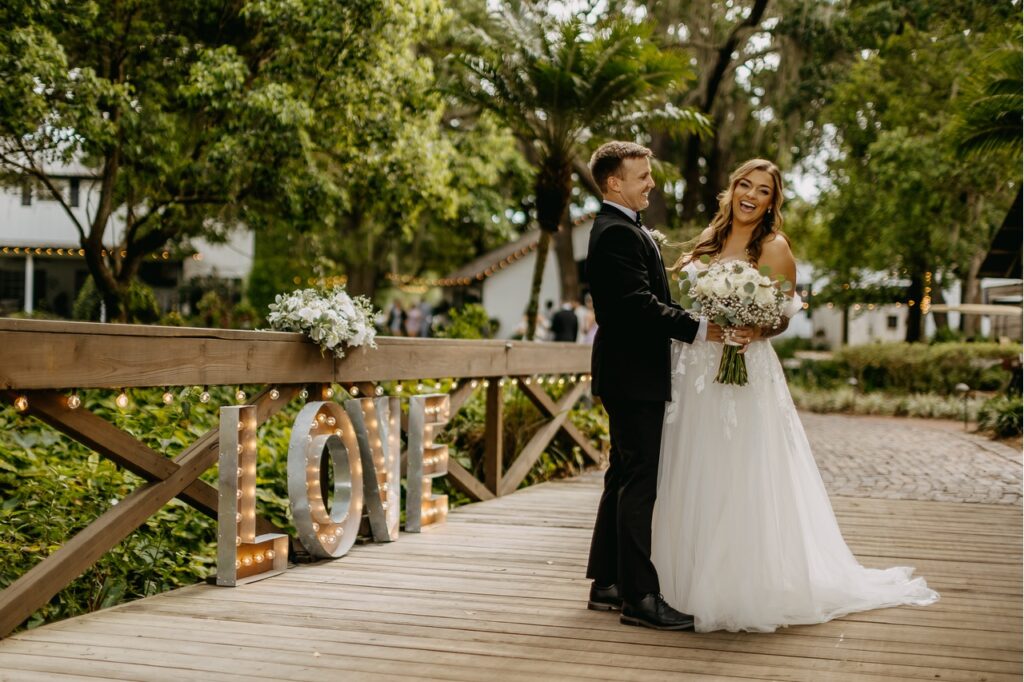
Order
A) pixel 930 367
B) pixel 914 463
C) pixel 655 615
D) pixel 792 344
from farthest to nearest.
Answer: pixel 792 344 → pixel 930 367 → pixel 914 463 → pixel 655 615

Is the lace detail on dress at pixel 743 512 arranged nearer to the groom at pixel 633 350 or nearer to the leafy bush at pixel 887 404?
the groom at pixel 633 350

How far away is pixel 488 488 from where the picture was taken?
27.0ft

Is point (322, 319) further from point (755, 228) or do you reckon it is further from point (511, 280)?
point (511, 280)

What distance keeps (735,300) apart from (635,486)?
887 mm

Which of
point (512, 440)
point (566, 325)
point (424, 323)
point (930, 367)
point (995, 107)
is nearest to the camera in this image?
point (512, 440)

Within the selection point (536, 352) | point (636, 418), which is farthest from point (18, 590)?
point (536, 352)

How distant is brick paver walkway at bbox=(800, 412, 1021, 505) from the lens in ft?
29.8

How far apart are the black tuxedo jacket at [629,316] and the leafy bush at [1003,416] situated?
37.5 ft

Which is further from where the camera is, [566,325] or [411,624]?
[566,325]

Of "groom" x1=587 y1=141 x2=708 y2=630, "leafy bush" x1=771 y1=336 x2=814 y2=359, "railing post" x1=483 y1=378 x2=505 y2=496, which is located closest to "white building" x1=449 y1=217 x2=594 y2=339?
"leafy bush" x1=771 y1=336 x2=814 y2=359

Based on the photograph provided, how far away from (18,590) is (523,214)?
3569 centimetres

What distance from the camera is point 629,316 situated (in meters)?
4.41

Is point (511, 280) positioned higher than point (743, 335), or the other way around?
point (511, 280)

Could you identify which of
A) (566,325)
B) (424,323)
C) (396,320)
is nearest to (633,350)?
(566,325)
